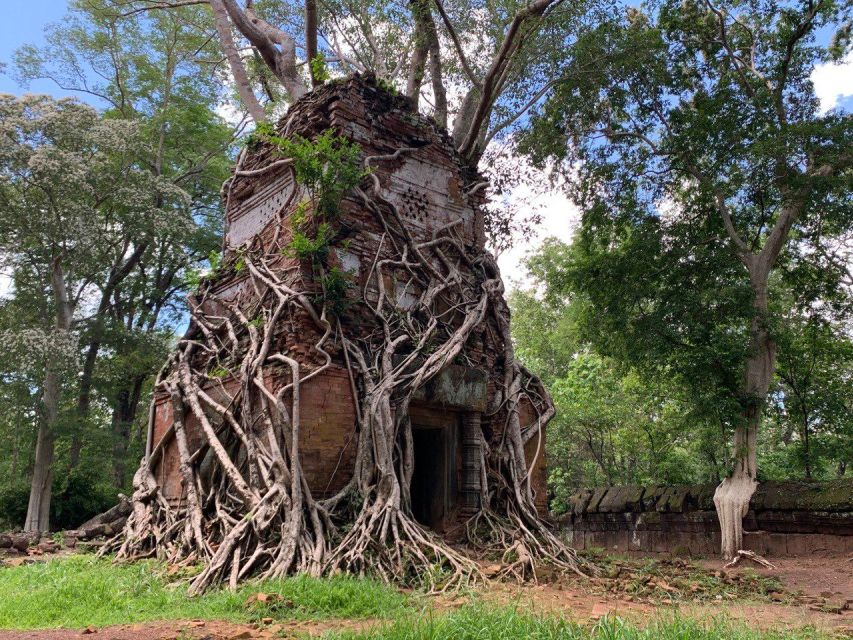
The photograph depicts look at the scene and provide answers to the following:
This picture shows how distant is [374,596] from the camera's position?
4.41m

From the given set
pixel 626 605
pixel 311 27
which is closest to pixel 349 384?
pixel 626 605

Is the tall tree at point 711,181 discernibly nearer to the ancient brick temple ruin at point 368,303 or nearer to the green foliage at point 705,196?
the green foliage at point 705,196

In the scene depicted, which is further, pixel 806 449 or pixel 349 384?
pixel 806 449

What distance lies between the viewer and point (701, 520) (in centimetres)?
1039

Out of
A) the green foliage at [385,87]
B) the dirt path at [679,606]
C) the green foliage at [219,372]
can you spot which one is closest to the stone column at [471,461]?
the dirt path at [679,606]

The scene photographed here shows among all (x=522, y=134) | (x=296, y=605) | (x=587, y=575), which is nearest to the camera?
(x=296, y=605)

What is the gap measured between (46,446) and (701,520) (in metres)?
12.6

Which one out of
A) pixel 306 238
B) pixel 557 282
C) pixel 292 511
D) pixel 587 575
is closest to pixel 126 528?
pixel 292 511

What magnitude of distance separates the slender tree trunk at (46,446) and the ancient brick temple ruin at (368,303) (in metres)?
7.69

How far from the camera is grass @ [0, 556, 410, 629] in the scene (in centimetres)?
412

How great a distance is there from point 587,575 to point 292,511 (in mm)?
2538

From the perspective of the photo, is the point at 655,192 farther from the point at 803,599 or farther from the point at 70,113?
the point at 70,113

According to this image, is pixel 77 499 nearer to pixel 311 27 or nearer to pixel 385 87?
pixel 311 27

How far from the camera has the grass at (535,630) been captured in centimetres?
313
